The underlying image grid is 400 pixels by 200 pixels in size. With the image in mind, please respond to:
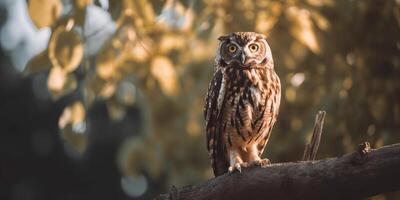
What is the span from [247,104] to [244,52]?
1.04 ft

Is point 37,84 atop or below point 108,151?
atop

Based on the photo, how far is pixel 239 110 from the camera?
457cm

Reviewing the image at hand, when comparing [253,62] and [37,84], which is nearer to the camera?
[253,62]

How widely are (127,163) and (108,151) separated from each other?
25.8ft

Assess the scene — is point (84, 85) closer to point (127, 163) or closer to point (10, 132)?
point (127, 163)

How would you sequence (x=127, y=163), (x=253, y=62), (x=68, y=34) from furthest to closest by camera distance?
(x=127, y=163)
(x=253, y=62)
(x=68, y=34)

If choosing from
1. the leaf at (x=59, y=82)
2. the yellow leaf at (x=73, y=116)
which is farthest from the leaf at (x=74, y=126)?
the leaf at (x=59, y=82)

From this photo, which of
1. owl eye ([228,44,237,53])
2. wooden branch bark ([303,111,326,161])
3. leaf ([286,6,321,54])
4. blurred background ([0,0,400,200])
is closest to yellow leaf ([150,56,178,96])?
blurred background ([0,0,400,200])

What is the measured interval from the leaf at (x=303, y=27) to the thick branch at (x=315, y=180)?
194 centimetres

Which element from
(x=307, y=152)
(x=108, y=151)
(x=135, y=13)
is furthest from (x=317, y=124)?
(x=108, y=151)

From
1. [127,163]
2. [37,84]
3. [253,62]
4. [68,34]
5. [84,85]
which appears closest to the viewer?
[68,34]

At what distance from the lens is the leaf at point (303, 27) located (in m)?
5.34

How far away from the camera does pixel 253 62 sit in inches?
186

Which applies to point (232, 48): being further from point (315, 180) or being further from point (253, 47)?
point (315, 180)
